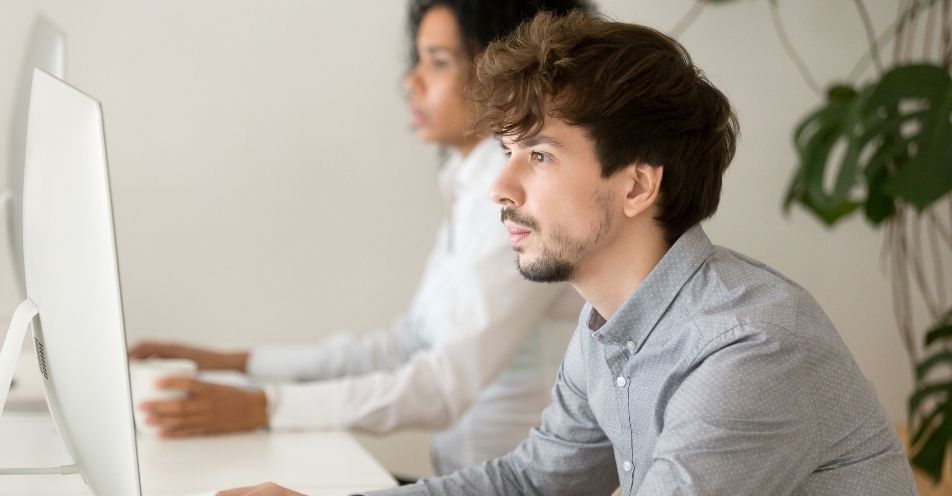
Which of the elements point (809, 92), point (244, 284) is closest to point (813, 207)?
point (809, 92)

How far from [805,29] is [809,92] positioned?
0.59 feet

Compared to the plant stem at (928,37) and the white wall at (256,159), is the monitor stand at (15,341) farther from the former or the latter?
the plant stem at (928,37)

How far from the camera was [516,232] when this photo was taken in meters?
1.17

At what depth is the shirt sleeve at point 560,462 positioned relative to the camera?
4.08 feet

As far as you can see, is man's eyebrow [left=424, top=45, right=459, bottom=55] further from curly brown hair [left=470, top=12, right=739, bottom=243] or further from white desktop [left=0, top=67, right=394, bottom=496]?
white desktop [left=0, top=67, right=394, bottom=496]

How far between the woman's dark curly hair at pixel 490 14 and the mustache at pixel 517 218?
0.87m

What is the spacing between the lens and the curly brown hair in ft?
3.65

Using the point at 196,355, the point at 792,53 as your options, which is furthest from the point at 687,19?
the point at 196,355

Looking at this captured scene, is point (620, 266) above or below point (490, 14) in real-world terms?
below

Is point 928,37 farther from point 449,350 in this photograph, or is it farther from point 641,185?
point 641,185

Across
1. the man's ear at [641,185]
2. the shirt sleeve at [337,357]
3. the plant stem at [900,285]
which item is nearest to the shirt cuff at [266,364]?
the shirt sleeve at [337,357]

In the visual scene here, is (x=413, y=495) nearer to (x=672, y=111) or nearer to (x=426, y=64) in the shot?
(x=672, y=111)

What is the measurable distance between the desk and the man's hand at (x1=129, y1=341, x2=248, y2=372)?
1.09 ft

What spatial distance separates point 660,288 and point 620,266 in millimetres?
73
